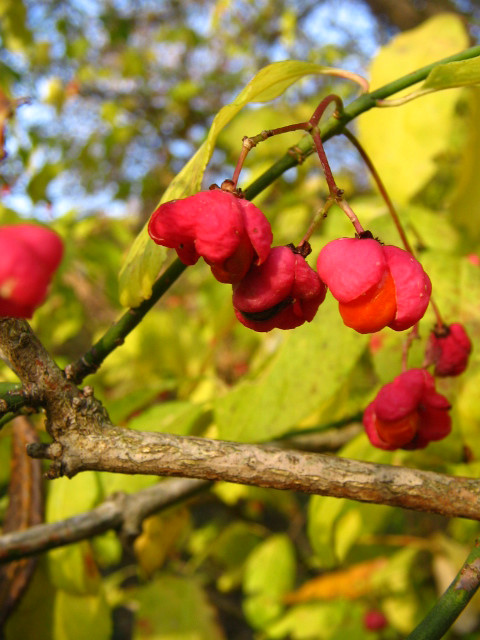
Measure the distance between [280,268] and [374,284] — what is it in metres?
0.08

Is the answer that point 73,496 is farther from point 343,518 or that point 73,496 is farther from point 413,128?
point 413,128

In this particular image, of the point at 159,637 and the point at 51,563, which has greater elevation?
the point at 51,563

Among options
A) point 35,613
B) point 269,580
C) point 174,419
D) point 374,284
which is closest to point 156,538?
point 35,613

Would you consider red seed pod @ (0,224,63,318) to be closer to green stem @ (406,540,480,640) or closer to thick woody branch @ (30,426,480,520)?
thick woody branch @ (30,426,480,520)

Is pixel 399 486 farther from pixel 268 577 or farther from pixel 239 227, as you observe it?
pixel 268 577

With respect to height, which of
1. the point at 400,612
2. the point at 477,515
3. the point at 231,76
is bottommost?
the point at 400,612

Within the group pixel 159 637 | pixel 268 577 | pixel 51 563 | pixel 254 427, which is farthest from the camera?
pixel 268 577

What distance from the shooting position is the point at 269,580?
7.13 feet

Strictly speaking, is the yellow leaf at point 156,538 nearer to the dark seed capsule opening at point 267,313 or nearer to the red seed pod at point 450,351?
the red seed pod at point 450,351

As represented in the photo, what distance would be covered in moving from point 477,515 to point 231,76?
380 cm

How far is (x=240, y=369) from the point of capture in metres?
2.40

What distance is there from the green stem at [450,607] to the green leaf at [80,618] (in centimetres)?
80

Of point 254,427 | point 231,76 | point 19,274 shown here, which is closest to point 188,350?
point 254,427

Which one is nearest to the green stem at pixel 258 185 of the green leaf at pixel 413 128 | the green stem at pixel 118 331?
the green stem at pixel 118 331
